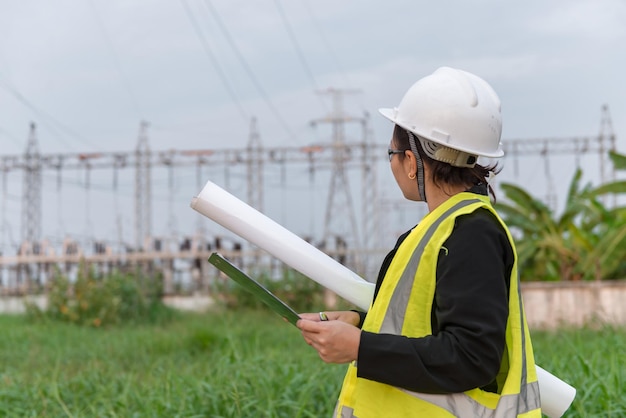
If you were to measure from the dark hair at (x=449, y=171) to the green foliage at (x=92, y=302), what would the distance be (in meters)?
11.2

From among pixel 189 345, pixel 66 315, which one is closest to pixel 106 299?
pixel 66 315

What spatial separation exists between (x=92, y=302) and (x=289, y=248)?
11425mm

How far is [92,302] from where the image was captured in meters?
12.8

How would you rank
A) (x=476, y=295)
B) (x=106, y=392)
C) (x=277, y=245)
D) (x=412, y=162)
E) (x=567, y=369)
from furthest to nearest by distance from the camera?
(x=106, y=392), (x=567, y=369), (x=277, y=245), (x=412, y=162), (x=476, y=295)

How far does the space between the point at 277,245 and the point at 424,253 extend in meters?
0.43

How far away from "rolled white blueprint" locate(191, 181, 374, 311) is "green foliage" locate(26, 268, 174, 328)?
36.0 ft

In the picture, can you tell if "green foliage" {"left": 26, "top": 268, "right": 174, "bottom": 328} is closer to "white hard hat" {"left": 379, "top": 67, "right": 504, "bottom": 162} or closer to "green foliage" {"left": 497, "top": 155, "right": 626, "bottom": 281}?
"green foliage" {"left": 497, "top": 155, "right": 626, "bottom": 281}

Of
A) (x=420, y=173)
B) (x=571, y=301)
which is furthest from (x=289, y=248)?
(x=571, y=301)

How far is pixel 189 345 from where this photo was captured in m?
8.07

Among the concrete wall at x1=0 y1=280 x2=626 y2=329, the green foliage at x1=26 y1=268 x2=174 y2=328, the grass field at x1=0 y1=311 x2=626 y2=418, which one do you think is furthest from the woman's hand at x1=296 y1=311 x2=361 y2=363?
the green foliage at x1=26 y1=268 x2=174 y2=328

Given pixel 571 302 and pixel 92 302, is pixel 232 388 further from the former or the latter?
pixel 92 302

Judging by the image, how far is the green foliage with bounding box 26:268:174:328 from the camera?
1269 centimetres

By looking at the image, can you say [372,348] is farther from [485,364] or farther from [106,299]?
[106,299]

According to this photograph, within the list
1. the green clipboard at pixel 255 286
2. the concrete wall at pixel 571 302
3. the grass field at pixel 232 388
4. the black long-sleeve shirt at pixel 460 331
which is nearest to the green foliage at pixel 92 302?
the grass field at pixel 232 388
